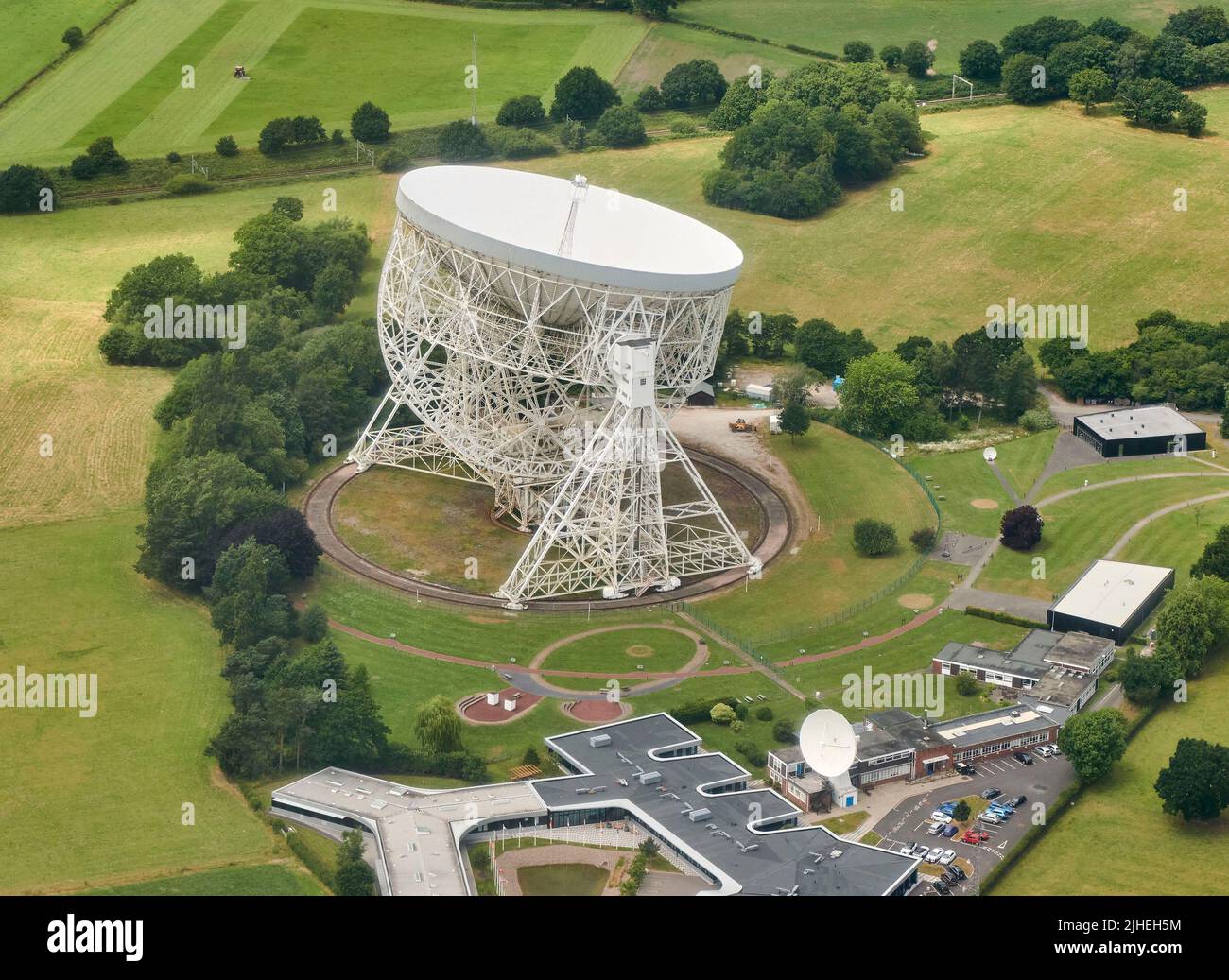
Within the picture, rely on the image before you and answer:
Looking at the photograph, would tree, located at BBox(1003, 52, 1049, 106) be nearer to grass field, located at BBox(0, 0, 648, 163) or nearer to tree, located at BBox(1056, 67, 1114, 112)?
tree, located at BBox(1056, 67, 1114, 112)

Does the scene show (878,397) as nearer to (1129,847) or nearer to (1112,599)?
(1112,599)

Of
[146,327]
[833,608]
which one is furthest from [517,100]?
[833,608]

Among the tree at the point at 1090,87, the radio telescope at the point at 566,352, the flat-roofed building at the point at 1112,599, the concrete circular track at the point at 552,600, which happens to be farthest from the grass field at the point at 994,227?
the flat-roofed building at the point at 1112,599

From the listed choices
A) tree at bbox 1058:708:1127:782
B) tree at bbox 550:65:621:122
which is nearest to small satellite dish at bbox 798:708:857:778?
tree at bbox 1058:708:1127:782

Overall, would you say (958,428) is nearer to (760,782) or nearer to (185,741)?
(760,782)

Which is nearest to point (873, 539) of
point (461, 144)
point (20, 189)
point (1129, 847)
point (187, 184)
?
point (1129, 847)

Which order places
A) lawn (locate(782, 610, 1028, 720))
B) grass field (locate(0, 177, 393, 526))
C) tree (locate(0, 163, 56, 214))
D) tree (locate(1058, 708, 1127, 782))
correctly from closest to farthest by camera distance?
tree (locate(1058, 708, 1127, 782)) < lawn (locate(782, 610, 1028, 720)) < grass field (locate(0, 177, 393, 526)) < tree (locate(0, 163, 56, 214))
